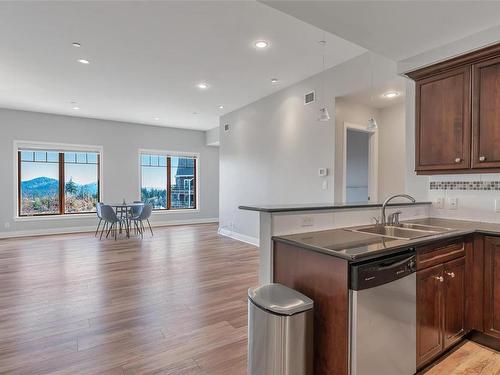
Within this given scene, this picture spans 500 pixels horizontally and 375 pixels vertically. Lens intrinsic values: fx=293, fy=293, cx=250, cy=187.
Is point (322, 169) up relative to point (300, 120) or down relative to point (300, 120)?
down

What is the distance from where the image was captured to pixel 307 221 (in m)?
2.09

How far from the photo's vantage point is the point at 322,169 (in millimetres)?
4469

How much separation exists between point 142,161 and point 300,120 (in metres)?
5.60

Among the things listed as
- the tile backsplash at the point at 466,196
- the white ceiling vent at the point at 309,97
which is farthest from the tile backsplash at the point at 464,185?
the white ceiling vent at the point at 309,97

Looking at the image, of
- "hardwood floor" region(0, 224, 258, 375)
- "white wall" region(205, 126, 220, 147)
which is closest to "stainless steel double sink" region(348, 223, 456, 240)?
"hardwood floor" region(0, 224, 258, 375)

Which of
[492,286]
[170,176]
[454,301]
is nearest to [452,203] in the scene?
[492,286]

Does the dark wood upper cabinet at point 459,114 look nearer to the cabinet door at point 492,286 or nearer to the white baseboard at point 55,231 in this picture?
the cabinet door at point 492,286

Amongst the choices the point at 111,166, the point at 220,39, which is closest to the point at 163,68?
the point at 220,39

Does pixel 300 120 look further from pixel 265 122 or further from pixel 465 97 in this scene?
pixel 465 97

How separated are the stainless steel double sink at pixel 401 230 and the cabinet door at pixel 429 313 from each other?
297mm

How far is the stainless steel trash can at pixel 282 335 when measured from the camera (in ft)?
5.07

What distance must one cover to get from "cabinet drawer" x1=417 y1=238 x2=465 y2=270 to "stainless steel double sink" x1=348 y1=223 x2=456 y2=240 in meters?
0.11

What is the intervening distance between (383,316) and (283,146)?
13.1 ft

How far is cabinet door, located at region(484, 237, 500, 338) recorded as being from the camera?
85.3 inches
